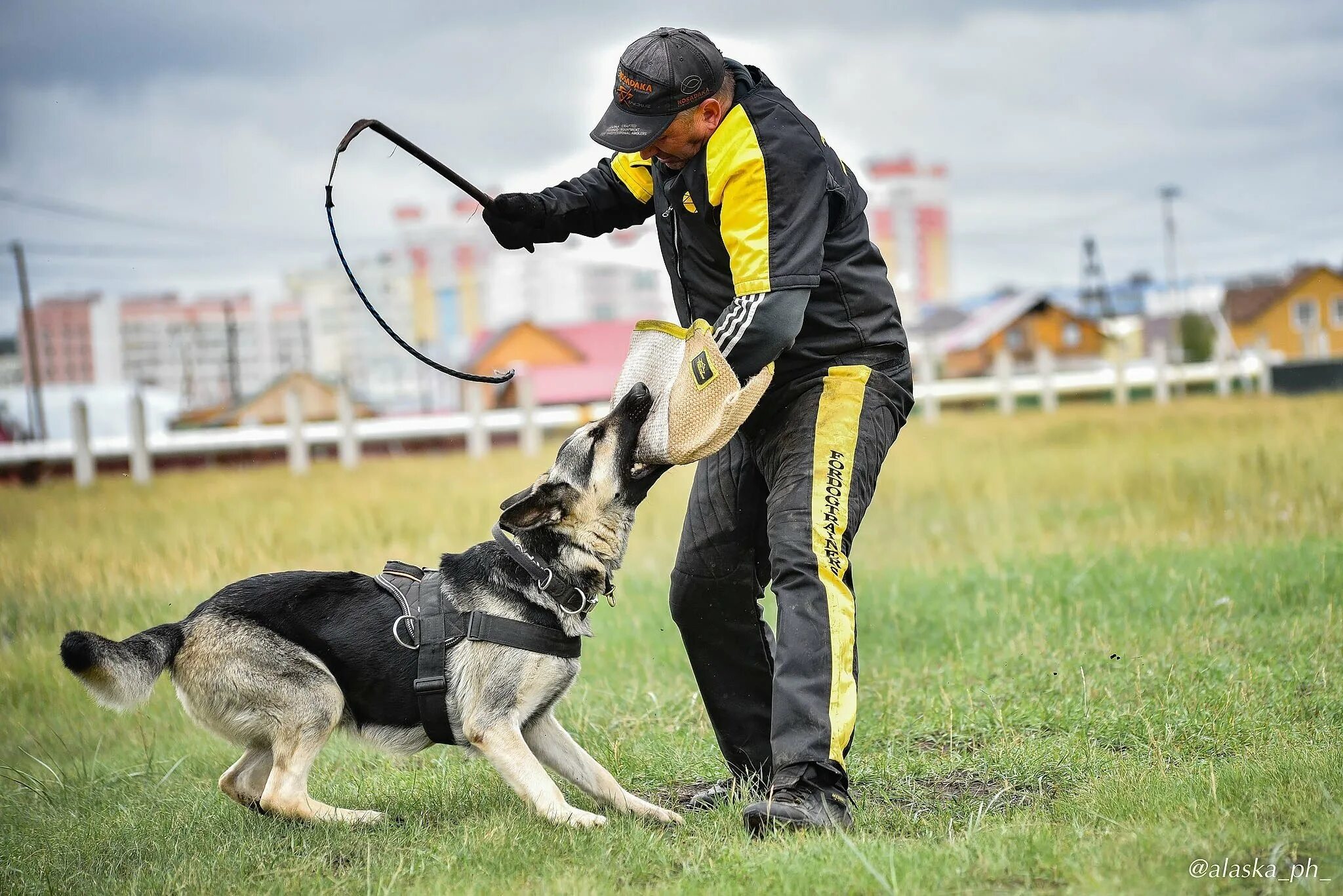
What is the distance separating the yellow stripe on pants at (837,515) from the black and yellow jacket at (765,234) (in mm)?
119

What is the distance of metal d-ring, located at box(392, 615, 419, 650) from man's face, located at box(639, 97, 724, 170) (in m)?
1.73

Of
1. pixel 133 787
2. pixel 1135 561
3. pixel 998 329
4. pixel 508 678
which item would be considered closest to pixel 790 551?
pixel 508 678

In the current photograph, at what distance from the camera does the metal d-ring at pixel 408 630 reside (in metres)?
4.14

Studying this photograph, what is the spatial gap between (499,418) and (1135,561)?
1509 centimetres

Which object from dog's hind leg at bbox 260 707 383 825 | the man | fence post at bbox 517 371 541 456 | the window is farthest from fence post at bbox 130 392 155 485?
the window

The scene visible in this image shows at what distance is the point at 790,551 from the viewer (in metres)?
3.85

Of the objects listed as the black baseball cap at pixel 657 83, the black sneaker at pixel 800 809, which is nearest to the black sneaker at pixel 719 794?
the black sneaker at pixel 800 809

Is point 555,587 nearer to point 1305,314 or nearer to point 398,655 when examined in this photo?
point 398,655

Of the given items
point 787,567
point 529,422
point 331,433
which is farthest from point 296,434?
point 787,567

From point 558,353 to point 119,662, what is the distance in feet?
175

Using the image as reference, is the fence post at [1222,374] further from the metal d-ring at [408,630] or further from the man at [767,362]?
the metal d-ring at [408,630]

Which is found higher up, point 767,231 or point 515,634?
point 767,231

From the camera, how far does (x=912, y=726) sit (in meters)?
5.02

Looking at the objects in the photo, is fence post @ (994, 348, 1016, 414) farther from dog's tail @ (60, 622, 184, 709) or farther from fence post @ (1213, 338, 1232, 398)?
dog's tail @ (60, 622, 184, 709)
